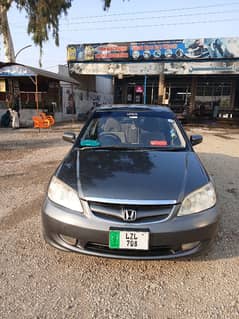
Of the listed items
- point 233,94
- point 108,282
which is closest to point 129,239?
point 108,282

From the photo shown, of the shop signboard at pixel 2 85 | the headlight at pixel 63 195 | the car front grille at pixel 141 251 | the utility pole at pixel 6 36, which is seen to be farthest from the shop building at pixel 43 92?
the car front grille at pixel 141 251

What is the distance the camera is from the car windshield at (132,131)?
312 centimetres

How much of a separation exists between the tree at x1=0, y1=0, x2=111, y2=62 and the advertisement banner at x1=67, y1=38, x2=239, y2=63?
7.48ft

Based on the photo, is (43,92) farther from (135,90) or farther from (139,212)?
(139,212)

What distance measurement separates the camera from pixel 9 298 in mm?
1914

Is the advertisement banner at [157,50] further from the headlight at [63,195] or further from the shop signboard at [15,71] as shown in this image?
the headlight at [63,195]

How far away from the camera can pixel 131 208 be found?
1.96 meters

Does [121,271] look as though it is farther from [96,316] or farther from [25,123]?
[25,123]

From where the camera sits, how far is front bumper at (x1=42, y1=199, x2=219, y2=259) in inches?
76.2

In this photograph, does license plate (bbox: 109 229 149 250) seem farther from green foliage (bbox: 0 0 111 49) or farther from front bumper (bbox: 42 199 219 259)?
green foliage (bbox: 0 0 111 49)

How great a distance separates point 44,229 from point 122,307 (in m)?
0.94

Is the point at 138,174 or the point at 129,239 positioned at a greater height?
the point at 138,174

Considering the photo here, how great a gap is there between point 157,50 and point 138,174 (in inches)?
677

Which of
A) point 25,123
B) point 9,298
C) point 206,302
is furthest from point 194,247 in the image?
point 25,123
